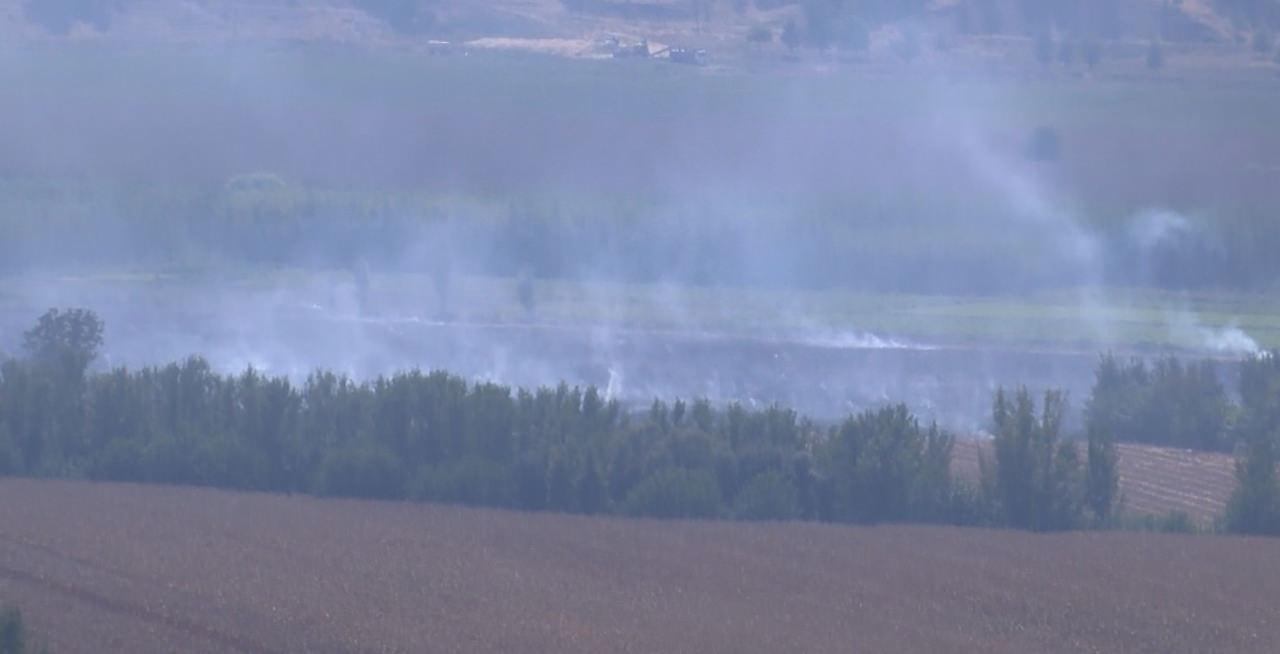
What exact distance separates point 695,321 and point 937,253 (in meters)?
6.20

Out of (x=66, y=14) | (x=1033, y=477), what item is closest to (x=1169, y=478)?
(x=1033, y=477)

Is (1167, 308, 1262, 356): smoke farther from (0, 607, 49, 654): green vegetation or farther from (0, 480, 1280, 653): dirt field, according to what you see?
(0, 607, 49, 654): green vegetation

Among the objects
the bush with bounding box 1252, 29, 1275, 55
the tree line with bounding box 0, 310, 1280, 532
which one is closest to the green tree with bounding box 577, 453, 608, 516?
the tree line with bounding box 0, 310, 1280, 532

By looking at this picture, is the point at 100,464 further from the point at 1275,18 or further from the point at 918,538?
the point at 1275,18

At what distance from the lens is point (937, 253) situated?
43.0 meters

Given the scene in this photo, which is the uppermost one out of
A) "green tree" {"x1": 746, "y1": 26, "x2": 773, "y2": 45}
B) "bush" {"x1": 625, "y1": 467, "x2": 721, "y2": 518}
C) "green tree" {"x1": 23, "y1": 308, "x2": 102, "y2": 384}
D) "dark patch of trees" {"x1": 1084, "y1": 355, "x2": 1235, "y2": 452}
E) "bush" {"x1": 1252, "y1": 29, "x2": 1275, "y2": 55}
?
"green tree" {"x1": 746, "y1": 26, "x2": 773, "y2": 45}

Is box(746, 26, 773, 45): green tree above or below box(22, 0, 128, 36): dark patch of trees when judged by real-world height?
above

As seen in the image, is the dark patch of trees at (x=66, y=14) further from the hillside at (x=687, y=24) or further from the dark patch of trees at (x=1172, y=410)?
the dark patch of trees at (x=1172, y=410)

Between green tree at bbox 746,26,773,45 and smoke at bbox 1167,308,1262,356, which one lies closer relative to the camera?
smoke at bbox 1167,308,1262,356

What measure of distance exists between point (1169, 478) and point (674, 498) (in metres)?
9.77

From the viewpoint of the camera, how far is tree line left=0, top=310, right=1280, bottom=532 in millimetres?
22094

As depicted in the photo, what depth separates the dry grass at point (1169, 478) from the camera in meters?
25.5

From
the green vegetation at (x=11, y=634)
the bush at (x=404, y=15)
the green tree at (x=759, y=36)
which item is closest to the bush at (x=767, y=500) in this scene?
the green vegetation at (x=11, y=634)

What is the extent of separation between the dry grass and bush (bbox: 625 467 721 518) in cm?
365
